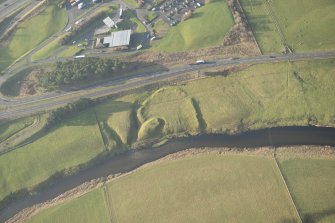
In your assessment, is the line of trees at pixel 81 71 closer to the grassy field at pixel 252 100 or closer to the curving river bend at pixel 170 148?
the grassy field at pixel 252 100

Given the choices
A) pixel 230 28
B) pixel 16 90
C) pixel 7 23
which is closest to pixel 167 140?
pixel 230 28

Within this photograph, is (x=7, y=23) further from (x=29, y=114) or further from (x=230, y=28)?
(x=230, y=28)

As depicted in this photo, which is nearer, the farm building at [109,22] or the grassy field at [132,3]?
the farm building at [109,22]

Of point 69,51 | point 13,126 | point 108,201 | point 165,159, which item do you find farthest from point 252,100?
point 13,126

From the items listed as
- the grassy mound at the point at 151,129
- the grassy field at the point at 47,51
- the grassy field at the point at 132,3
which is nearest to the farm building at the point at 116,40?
the grassy field at the point at 132,3

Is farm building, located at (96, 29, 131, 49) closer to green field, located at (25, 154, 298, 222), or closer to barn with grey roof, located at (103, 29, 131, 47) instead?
barn with grey roof, located at (103, 29, 131, 47)

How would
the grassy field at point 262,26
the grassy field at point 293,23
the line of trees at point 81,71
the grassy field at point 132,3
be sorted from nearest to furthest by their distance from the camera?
the grassy field at point 293,23 → the grassy field at point 262,26 → the line of trees at point 81,71 → the grassy field at point 132,3

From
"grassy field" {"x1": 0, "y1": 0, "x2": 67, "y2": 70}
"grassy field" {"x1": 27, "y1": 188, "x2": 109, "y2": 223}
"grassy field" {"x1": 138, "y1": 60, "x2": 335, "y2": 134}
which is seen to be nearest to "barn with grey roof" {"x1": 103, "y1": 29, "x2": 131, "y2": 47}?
"grassy field" {"x1": 0, "y1": 0, "x2": 67, "y2": 70}
